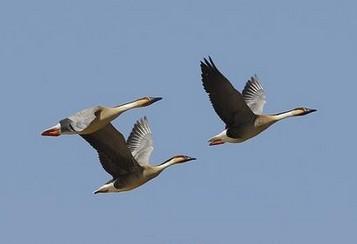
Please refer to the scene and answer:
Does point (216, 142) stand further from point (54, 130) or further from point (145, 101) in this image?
point (54, 130)

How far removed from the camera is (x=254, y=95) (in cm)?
4119

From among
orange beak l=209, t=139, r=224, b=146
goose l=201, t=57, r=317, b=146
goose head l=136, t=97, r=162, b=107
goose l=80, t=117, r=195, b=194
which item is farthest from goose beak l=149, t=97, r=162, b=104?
orange beak l=209, t=139, r=224, b=146

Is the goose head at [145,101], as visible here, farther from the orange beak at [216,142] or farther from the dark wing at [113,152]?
the orange beak at [216,142]

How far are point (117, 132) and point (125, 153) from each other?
1.01 meters

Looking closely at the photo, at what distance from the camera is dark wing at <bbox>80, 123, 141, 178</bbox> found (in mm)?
35344

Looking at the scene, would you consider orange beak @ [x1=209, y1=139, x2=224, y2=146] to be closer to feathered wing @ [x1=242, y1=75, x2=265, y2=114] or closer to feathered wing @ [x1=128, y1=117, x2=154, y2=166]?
feathered wing @ [x1=128, y1=117, x2=154, y2=166]

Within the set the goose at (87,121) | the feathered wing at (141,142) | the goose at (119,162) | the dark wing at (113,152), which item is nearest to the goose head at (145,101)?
the goose at (87,121)

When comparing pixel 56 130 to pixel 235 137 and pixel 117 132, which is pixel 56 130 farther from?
pixel 235 137

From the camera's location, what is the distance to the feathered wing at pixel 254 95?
40500 millimetres

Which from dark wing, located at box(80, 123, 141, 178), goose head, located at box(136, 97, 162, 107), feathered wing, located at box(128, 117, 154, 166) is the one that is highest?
goose head, located at box(136, 97, 162, 107)

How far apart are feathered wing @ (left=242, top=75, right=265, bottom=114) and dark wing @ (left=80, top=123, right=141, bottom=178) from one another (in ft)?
19.3

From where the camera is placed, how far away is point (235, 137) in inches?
1451

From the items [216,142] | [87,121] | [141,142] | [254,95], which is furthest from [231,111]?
[87,121]

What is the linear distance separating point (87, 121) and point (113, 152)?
12.6 ft
